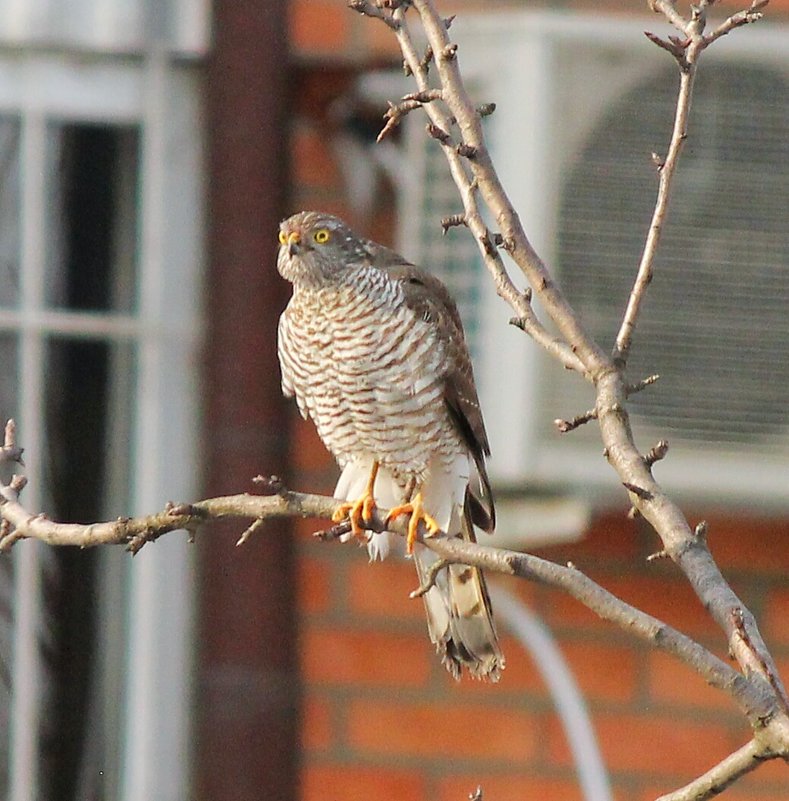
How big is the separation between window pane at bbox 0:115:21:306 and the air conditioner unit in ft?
2.99

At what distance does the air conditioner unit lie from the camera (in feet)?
10.7

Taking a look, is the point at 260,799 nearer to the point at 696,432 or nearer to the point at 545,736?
the point at 545,736

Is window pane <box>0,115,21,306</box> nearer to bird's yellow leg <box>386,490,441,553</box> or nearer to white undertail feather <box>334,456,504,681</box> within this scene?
white undertail feather <box>334,456,504,681</box>

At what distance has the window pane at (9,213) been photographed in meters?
3.67

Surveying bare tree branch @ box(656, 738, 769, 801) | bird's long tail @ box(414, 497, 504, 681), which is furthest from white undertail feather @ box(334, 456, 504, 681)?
bare tree branch @ box(656, 738, 769, 801)

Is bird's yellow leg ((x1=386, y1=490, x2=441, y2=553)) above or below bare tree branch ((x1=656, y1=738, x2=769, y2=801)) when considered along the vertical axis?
above

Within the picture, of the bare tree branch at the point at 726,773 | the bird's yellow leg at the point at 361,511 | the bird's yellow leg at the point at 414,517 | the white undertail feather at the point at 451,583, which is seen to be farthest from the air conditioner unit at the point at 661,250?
the bare tree branch at the point at 726,773

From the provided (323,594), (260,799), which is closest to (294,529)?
(323,594)

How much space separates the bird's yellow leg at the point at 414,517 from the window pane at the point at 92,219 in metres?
1.07

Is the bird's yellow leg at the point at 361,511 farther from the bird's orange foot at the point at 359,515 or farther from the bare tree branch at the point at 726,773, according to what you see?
the bare tree branch at the point at 726,773

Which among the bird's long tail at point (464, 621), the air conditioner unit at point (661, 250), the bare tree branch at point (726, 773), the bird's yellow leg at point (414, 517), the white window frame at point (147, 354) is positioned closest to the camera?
the bare tree branch at point (726, 773)

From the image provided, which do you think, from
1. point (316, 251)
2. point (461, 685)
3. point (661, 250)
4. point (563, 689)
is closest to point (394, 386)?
point (316, 251)

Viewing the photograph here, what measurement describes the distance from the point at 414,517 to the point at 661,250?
35.6 inches

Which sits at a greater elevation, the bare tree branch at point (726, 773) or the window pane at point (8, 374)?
the window pane at point (8, 374)
